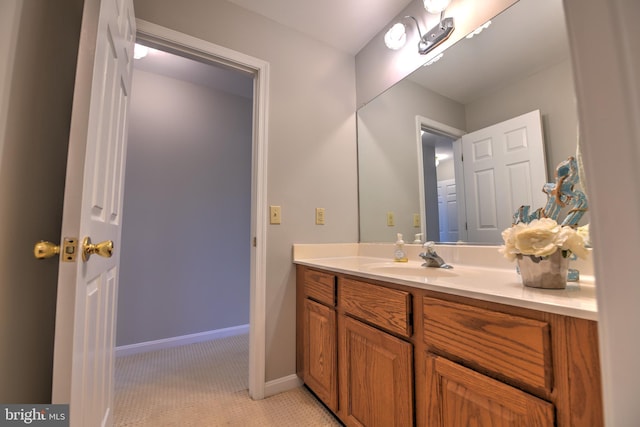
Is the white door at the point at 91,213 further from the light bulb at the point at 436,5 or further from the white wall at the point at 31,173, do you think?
the light bulb at the point at 436,5

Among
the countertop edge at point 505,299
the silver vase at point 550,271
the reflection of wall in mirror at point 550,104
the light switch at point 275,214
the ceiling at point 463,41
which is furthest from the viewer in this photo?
the light switch at point 275,214

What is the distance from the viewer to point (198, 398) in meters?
1.56

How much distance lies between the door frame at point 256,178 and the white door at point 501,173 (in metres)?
1.18

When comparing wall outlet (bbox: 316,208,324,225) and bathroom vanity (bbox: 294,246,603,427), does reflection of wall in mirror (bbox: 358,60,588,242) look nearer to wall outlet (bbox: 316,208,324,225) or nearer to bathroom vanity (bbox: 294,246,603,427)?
wall outlet (bbox: 316,208,324,225)

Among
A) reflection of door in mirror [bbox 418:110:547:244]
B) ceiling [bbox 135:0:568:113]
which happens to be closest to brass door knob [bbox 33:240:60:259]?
ceiling [bbox 135:0:568:113]

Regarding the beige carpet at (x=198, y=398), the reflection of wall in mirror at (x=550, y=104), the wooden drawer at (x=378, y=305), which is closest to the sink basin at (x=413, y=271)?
the wooden drawer at (x=378, y=305)

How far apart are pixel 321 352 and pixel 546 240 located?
114 cm

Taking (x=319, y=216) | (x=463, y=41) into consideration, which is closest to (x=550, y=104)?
(x=463, y=41)

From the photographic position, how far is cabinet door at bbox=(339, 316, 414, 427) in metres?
0.94

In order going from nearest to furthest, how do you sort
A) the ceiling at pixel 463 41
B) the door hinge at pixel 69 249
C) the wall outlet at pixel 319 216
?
1. the door hinge at pixel 69 249
2. the ceiling at pixel 463 41
3. the wall outlet at pixel 319 216

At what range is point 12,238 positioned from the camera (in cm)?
73

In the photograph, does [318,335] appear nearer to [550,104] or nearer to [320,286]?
[320,286]

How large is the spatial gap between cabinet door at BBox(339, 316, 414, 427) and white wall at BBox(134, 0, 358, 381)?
554mm

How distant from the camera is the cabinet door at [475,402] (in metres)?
0.62
